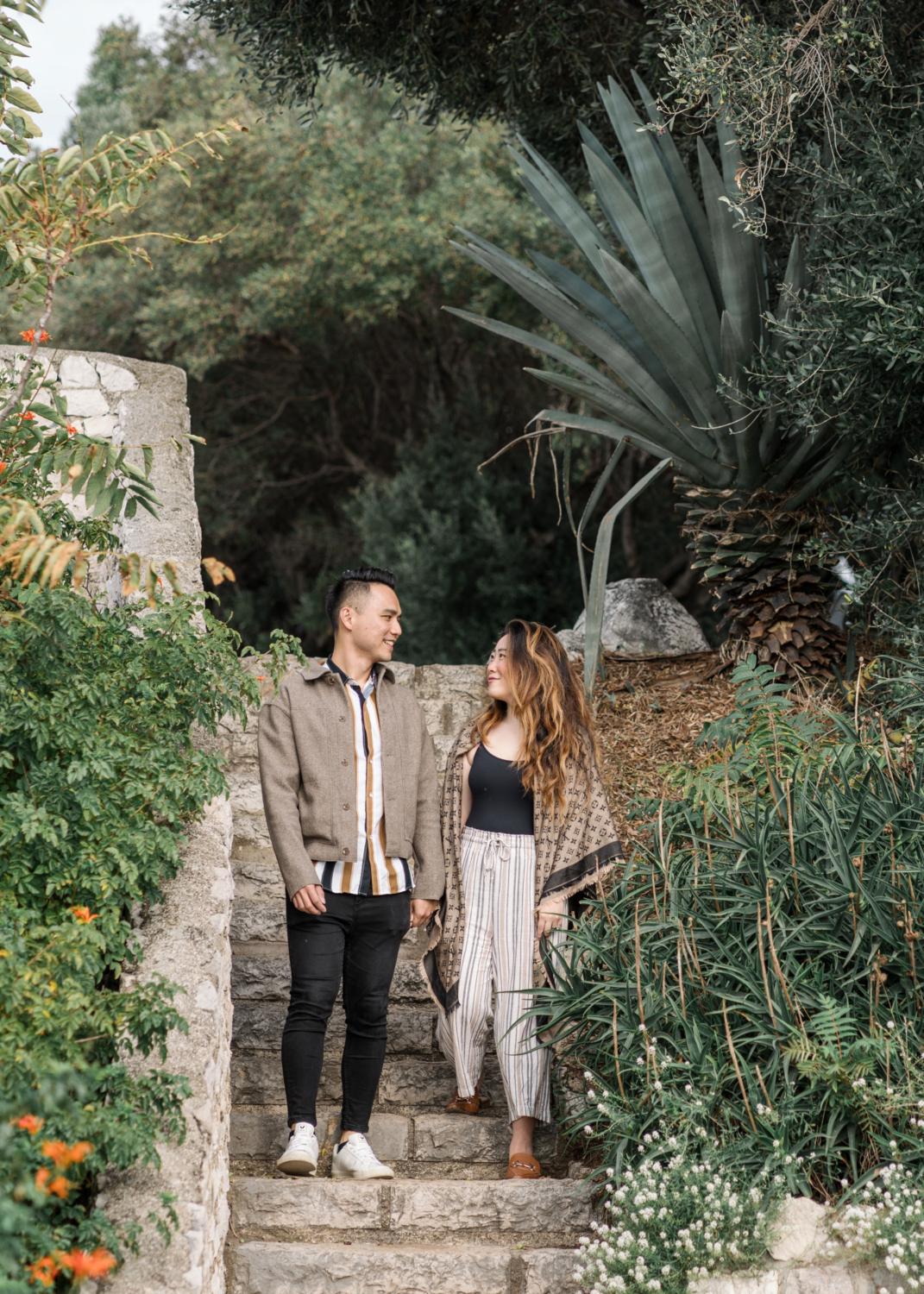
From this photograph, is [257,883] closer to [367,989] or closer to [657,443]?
[367,989]

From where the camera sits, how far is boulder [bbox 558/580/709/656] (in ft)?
→ 20.4

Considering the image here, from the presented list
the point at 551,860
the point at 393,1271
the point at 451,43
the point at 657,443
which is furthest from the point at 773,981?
the point at 451,43

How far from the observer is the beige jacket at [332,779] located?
3520 millimetres

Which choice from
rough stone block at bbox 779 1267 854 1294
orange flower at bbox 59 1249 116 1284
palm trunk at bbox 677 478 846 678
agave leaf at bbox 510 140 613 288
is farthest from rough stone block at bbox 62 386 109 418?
rough stone block at bbox 779 1267 854 1294

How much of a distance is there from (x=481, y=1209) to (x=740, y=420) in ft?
11.1

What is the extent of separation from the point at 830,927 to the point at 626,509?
25.2 feet

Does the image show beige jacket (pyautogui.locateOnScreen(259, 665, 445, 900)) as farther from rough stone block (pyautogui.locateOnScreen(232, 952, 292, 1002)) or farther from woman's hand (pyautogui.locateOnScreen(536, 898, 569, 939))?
rough stone block (pyautogui.locateOnScreen(232, 952, 292, 1002))

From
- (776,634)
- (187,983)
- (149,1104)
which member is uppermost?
(776,634)

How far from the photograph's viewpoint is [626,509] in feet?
35.1

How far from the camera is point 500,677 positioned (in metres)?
3.93

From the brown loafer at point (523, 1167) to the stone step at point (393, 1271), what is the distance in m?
0.34

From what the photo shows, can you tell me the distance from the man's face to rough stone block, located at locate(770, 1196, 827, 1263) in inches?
76.0

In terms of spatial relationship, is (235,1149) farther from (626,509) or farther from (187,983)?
(626,509)

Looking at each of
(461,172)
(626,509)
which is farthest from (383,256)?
(626,509)
